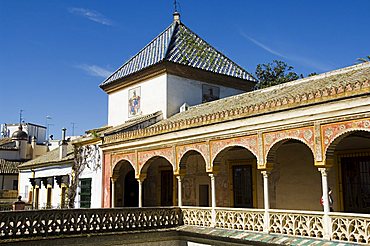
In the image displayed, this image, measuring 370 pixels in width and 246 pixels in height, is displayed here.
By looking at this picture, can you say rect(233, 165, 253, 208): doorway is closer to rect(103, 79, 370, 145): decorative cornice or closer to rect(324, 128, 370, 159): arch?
rect(103, 79, 370, 145): decorative cornice

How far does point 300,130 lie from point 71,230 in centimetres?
680

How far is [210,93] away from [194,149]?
747 cm

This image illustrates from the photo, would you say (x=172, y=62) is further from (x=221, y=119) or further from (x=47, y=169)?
(x=47, y=169)

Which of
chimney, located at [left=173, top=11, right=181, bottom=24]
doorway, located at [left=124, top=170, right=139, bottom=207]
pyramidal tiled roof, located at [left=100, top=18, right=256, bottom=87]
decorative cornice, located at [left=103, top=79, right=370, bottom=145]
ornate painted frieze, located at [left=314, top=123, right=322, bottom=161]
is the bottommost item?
doorway, located at [left=124, top=170, right=139, bottom=207]

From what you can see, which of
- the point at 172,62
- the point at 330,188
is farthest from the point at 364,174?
the point at 172,62

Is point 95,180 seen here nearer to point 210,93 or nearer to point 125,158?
point 125,158

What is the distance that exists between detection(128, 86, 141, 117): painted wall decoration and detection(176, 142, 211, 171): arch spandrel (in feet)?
22.0

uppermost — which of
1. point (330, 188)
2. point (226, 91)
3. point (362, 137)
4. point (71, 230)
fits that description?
point (226, 91)

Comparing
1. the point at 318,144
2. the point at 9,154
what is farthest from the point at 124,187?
the point at 9,154

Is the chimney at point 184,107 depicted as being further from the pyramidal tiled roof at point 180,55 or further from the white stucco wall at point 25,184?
the white stucco wall at point 25,184

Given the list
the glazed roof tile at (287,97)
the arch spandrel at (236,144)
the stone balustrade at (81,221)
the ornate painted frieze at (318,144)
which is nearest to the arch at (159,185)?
the glazed roof tile at (287,97)

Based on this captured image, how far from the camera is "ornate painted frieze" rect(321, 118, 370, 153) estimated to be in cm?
876

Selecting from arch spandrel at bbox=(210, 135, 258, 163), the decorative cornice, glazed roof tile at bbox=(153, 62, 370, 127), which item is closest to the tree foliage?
the decorative cornice

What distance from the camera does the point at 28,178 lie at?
2672cm
